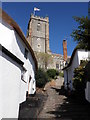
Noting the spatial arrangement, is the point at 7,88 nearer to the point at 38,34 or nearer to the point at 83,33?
the point at 83,33

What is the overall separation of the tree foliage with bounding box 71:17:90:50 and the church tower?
116ft

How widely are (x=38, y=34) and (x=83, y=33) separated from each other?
39.7m

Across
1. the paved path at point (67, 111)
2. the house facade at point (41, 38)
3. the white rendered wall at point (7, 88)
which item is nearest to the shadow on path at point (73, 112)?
the paved path at point (67, 111)

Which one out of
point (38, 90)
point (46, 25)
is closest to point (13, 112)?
point (38, 90)

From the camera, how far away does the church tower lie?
4194cm

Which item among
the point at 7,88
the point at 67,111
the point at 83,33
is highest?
the point at 83,33

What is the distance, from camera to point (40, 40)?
43.5 m

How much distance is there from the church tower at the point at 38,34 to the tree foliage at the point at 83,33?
35.5 metres

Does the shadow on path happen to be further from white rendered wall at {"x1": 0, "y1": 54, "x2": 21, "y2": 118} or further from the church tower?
the church tower

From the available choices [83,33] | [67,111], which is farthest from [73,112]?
[83,33]

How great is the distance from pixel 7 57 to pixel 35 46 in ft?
126

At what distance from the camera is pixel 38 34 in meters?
43.9

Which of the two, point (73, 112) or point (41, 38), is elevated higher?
point (41, 38)

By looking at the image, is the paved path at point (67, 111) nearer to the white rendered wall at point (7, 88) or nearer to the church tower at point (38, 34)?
the white rendered wall at point (7, 88)
